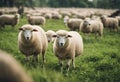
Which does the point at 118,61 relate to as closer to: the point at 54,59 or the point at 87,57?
the point at 87,57

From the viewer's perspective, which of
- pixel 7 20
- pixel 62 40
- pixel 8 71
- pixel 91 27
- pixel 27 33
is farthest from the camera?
pixel 7 20

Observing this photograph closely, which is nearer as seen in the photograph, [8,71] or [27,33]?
[8,71]

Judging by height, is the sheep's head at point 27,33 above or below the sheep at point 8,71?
below

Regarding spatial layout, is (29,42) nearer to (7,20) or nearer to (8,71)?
(8,71)

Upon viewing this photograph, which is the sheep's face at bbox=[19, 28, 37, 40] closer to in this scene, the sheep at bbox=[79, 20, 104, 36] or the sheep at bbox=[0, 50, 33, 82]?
the sheep at bbox=[0, 50, 33, 82]

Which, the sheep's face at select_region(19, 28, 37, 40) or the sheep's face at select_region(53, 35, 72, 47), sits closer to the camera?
the sheep's face at select_region(53, 35, 72, 47)

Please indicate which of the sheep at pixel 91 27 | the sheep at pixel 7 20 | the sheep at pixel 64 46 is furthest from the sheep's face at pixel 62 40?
the sheep at pixel 7 20

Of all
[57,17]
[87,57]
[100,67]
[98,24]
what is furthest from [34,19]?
[100,67]

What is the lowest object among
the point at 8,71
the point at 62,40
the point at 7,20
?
the point at 7,20

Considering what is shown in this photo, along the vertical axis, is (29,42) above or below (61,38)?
below

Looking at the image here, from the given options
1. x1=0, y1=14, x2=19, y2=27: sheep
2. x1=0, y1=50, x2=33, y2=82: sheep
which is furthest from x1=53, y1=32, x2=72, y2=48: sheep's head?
x1=0, y1=14, x2=19, y2=27: sheep

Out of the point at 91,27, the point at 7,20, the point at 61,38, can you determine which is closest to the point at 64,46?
the point at 61,38

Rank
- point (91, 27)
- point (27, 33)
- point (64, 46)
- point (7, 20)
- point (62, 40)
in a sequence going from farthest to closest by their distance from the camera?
point (7, 20), point (91, 27), point (27, 33), point (64, 46), point (62, 40)

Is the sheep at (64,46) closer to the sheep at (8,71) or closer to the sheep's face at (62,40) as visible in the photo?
the sheep's face at (62,40)
